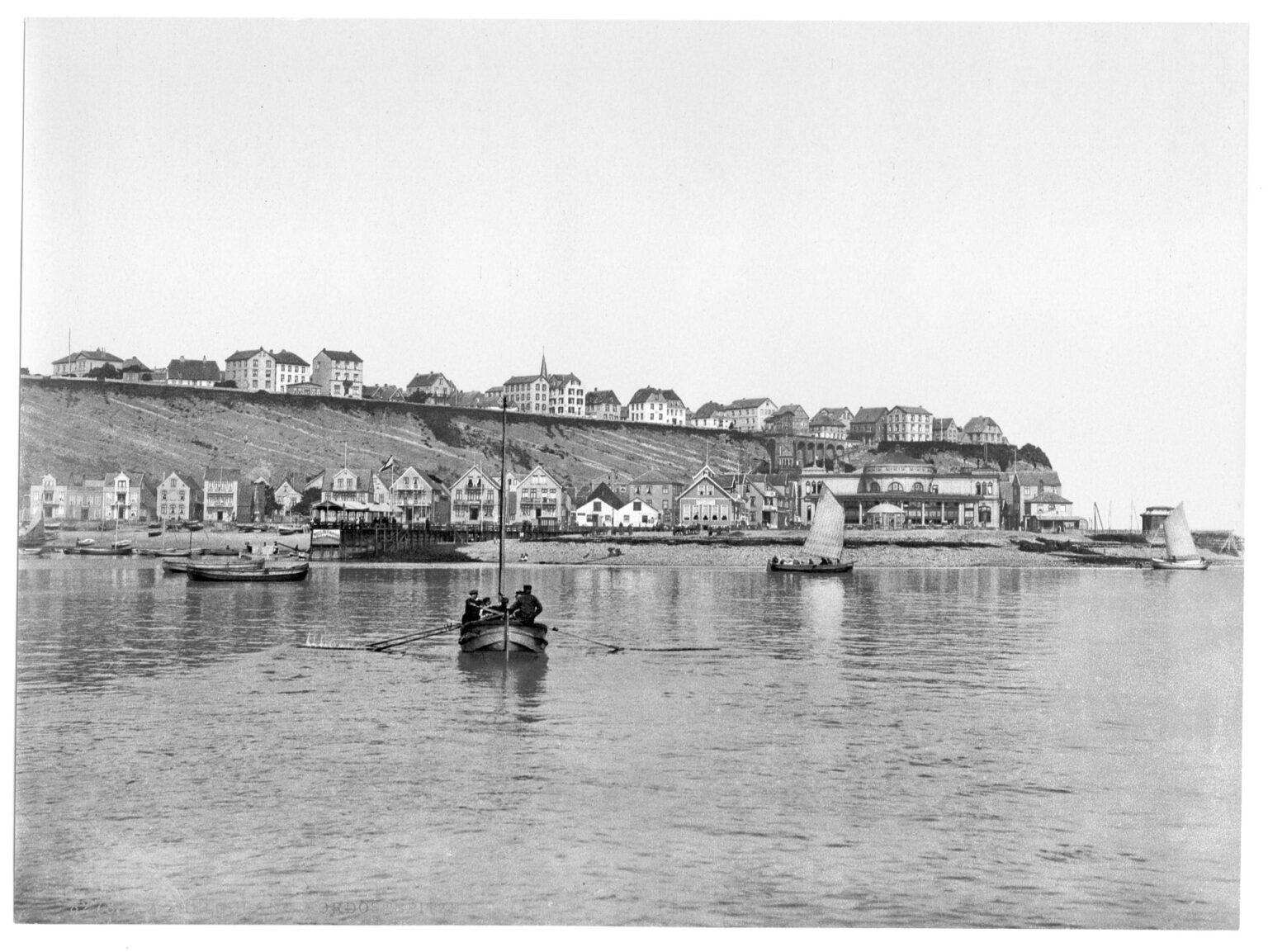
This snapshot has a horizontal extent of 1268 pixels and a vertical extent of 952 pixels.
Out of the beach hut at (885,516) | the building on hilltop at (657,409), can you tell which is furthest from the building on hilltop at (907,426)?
Result: the building on hilltop at (657,409)

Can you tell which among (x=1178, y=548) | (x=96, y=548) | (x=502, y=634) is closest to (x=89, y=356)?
(x=502, y=634)

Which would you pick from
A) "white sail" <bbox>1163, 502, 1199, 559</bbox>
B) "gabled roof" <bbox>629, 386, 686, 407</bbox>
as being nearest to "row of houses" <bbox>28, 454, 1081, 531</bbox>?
"gabled roof" <bbox>629, 386, 686, 407</bbox>

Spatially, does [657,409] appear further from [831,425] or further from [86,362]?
[86,362]

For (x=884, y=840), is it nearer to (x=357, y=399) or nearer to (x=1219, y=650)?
(x=1219, y=650)

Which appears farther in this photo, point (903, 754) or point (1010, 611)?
point (1010, 611)

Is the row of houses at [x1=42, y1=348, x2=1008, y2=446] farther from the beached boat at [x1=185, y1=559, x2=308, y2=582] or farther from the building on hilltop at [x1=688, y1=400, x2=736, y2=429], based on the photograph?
the beached boat at [x1=185, y1=559, x2=308, y2=582]

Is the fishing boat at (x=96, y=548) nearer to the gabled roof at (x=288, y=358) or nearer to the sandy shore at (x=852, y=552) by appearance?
the gabled roof at (x=288, y=358)

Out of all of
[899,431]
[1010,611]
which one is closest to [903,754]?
[1010,611]
